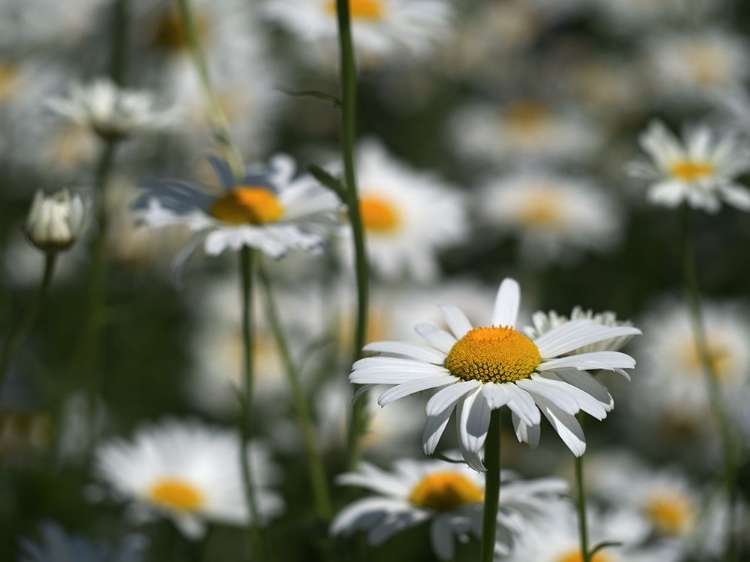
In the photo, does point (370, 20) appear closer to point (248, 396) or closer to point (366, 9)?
point (366, 9)

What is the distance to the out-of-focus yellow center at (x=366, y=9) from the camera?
3.26 m

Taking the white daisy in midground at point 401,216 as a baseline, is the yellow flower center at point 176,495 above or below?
below

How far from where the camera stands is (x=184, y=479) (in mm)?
2629

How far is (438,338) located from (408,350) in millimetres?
81

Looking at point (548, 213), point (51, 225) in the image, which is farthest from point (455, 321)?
point (548, 213)

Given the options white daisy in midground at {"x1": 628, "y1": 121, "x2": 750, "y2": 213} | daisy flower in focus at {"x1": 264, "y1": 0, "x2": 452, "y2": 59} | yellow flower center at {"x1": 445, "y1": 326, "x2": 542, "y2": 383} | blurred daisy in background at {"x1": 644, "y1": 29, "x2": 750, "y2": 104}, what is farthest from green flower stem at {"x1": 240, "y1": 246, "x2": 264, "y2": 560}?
blurred daisy in background at {"x1": 644, "y1": 29, "x2": 750, "y2": 104}

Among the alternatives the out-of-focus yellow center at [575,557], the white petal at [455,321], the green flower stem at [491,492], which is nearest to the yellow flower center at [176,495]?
the out-of-focus yellow center at [575,557]

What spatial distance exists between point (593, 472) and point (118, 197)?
2.38 metres

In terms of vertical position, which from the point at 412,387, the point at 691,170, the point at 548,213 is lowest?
the point at 412,387

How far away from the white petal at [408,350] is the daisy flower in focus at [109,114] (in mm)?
1324

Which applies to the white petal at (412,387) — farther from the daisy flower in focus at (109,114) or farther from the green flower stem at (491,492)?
the daisy flower in focus at (109,114)

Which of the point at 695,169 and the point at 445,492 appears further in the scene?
the point at 695,169

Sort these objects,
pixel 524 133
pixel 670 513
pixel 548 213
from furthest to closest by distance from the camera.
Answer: pixel 524 133
pixel 548 213
pixel 670 513

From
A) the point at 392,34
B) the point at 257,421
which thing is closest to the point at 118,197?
the point at 257,421
